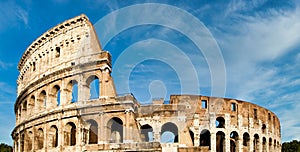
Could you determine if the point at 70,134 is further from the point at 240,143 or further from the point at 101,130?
the point at 240,143

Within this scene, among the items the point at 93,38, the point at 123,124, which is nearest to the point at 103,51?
the point at 93,38

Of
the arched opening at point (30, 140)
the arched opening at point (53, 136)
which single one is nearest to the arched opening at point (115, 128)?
the arched opening at point (53, 136)

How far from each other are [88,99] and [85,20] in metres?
5.84

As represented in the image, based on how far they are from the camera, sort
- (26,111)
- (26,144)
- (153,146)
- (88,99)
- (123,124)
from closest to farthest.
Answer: (153,146)
(123,124)
(88,99)
(26,144)
(26,111)

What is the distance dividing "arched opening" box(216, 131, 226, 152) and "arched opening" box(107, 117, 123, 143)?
28.4ft

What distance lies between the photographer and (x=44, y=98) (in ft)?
97.2

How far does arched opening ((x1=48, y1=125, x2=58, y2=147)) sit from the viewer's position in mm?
26602

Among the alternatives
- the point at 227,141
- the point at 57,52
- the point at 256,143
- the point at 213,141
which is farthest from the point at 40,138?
the point at 256,143

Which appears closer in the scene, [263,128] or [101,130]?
[101,130]

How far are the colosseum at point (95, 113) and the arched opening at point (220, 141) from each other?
57mm

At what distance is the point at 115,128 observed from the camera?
27.4m

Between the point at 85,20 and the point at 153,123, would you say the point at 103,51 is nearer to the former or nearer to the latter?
the point at 85,20

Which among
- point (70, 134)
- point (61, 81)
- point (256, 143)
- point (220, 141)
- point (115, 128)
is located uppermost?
point (61, 81)

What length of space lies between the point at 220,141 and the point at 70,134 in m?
13.4
